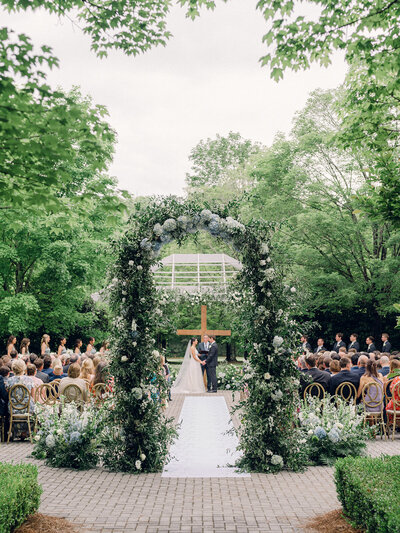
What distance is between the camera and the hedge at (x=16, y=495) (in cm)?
527

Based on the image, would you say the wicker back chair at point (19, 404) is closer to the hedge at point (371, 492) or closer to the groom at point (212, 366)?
the hedge at point (371, 492)

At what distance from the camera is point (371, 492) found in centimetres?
535

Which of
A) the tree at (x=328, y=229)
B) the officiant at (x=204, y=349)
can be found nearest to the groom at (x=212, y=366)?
the officiant at (x=204, y=349)

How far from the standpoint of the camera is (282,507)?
6.98 meters

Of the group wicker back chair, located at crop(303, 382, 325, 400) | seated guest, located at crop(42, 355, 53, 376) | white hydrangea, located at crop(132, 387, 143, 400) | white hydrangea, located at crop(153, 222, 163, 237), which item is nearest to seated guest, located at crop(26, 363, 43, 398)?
seated guest, located at crop(42, 355, 53, 376)

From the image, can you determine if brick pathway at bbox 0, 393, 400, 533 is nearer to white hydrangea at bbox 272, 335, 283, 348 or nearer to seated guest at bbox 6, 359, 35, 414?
white hydrangea at bbox 272, 335, 283, 348

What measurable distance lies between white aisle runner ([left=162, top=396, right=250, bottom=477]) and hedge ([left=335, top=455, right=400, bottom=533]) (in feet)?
7.88

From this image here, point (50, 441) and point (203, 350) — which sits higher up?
point (203, 350)

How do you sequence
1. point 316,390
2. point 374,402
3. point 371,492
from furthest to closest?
point 316,390
point 374,402
point 371,492

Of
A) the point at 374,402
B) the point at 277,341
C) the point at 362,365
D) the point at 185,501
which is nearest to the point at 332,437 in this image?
the point at 277,341

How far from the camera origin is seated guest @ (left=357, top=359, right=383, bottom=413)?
11.4 metres

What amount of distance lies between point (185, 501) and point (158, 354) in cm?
257

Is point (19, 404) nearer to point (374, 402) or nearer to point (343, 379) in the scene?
point (343, 379)

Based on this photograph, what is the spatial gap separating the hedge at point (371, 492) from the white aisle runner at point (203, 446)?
240 centimetres
